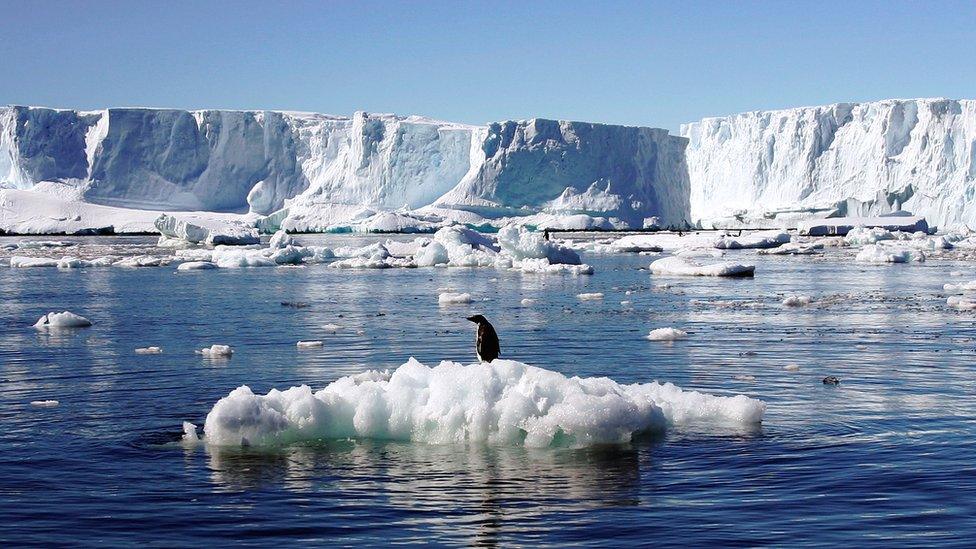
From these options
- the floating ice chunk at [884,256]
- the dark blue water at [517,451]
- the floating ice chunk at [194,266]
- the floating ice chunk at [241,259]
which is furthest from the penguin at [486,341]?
the floating ice chunk at [884,256]

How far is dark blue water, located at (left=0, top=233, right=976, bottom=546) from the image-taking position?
668 cm

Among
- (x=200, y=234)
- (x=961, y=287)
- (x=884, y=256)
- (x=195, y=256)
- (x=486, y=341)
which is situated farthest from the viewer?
(x=200, y=234)

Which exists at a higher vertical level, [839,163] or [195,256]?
[839,163]

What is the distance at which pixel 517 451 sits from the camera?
28.7ft

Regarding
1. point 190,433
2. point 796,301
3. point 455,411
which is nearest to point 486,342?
point 455,411

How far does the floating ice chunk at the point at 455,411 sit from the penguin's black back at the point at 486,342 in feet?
3.08

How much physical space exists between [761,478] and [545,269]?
29.6m

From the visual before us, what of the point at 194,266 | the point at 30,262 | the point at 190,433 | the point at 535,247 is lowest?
the point at 190,433

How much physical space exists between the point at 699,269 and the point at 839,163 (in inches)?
2421

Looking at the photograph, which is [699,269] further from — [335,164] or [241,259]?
[335,164]

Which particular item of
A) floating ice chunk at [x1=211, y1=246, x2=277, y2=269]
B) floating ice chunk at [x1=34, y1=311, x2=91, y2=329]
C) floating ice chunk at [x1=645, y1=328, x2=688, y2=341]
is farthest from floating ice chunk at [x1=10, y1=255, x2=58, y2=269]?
floating ice chunk at [x1=645, y1=328, x2=688, y2=341]

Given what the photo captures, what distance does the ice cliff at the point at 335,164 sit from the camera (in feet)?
298

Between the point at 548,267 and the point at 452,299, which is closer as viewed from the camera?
the point at 452,299

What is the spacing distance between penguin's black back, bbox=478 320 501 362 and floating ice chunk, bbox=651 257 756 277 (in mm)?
23751
